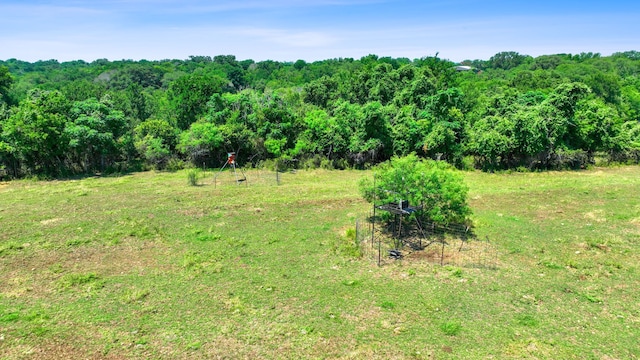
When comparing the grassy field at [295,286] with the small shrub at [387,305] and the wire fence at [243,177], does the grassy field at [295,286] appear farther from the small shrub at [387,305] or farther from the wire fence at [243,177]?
the wire fence at [243,177]

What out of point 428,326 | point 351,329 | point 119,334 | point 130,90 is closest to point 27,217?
point 119,334

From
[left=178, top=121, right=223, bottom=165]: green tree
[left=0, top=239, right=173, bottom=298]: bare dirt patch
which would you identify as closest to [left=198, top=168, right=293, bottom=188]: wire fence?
[left=178, top=121, right=223, bottom=165]: green tree

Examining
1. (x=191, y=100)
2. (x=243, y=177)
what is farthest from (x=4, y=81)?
(x=243, y=177)

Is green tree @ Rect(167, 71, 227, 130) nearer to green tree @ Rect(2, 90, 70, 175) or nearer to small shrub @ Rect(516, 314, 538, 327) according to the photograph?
green tree @ Rect(2, 90, 70, 175)

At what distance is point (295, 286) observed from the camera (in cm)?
1224

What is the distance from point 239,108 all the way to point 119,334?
24.5 m

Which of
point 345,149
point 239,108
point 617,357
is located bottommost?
point 617,357

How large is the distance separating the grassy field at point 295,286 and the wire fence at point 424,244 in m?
0.54

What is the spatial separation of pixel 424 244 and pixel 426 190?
214cm

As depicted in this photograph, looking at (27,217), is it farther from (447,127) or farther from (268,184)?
(447,127)

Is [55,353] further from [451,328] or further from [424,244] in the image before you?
[424,244]

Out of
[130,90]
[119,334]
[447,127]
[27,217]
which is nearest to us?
[119,334]

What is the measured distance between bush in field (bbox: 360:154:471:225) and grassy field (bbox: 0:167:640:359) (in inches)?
79.1

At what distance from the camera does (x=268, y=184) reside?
25.6 metres
